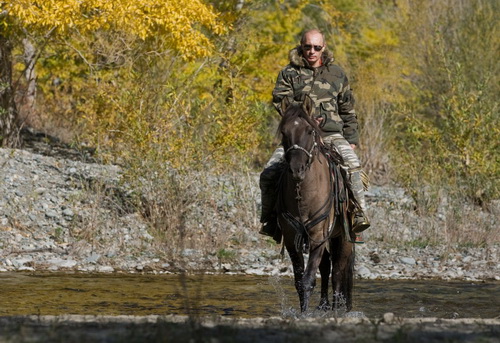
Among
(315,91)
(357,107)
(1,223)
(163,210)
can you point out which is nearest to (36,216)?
(1,223)

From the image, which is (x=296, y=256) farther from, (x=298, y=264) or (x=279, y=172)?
(x=279, y=172)

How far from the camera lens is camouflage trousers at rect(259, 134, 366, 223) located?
356 inches

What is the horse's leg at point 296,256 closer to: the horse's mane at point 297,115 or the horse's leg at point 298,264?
the horse's leg at point 298,264

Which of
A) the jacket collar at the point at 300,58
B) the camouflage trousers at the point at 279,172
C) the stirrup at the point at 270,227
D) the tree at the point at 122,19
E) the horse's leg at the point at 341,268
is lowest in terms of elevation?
the horse's leg at the point at 341,268

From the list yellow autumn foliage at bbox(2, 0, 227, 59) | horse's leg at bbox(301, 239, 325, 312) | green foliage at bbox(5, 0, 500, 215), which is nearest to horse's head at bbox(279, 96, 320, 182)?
horse's leg at bbox(301, 239, 325, 312)

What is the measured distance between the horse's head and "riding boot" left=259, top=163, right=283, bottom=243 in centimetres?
63

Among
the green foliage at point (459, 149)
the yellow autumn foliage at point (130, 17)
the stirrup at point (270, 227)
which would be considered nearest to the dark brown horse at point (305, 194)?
the stirrup at point (270, 227)

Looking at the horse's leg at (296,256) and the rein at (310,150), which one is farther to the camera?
the horse's leg at (296,256)

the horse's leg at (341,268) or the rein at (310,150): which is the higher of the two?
the rein at (310,150)

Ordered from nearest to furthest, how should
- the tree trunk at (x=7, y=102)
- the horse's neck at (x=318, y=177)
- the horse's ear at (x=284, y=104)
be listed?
the horse's neck at (x=318, y=177), the horse's ear at (x=284, y=104), the tree trunk at (x=7, y=102)

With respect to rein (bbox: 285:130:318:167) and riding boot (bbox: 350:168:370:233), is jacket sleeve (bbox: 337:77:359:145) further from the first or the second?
rein (bbox: 285:130:318:167)

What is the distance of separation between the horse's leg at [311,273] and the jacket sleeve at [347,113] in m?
1.44

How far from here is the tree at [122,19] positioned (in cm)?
1836

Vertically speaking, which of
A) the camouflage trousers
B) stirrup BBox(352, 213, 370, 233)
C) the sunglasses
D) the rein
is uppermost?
the sunglasses
